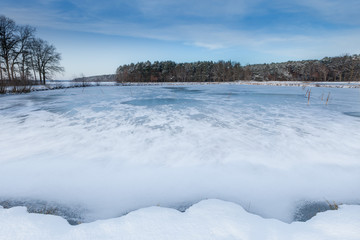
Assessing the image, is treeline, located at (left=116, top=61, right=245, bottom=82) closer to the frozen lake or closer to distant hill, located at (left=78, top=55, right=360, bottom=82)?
distant hill, located at (left=78, top=55, right=360, bottom=82)

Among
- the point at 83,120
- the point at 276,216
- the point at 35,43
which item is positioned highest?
the point at 35,43

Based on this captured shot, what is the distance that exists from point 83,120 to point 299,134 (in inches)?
257

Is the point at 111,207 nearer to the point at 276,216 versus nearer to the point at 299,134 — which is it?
the point at 276,216

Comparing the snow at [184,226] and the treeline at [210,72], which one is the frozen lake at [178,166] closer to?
the snow at [184,226]

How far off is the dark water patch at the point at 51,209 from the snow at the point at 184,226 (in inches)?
4.2

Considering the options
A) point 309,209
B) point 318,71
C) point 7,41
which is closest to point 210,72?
point 318,71

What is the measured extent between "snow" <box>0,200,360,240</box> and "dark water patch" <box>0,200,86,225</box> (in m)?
0.11

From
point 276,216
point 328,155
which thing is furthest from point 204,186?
point 328,155

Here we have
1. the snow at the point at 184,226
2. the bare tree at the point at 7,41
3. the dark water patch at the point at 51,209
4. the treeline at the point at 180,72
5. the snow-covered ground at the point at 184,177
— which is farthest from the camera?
the treeline at the point at 180,72

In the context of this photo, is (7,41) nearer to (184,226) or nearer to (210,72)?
(184,226)

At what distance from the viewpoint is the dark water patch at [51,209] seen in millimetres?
1882

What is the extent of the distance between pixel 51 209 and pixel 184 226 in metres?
1.54

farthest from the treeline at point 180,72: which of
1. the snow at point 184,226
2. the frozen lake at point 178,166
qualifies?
the snow at point 184,226

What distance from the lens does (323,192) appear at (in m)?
2.32
